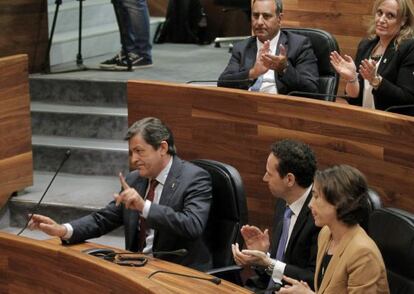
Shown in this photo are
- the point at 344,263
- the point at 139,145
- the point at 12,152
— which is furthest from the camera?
the point at 12,152

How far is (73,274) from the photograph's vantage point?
2.70 m

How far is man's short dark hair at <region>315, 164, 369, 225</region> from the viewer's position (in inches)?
93.8

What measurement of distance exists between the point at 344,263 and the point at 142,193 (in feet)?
3.26

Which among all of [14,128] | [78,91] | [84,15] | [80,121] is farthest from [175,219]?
[84,15]

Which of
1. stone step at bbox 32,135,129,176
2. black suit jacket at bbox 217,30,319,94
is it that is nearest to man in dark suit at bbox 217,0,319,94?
black suit jacket at bbox 217,30,319,94

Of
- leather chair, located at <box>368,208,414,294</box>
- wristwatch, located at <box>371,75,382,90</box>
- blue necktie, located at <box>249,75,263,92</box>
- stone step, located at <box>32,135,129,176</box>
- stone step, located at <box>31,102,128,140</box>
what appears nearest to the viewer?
leather chair, located at <box>368,208,414,294</box>

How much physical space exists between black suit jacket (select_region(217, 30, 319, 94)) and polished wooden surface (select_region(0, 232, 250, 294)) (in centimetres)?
116

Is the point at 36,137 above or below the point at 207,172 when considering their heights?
below

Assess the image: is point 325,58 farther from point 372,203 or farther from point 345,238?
point 345,238

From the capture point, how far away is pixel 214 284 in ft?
8.35

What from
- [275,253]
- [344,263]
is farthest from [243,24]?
[344,263]

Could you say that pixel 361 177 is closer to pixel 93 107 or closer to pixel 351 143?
pixel 351 143

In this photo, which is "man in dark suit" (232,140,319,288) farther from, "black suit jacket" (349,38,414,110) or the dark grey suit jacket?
"black suit jacket" (349,38,414,110)

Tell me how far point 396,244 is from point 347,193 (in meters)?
0.19
